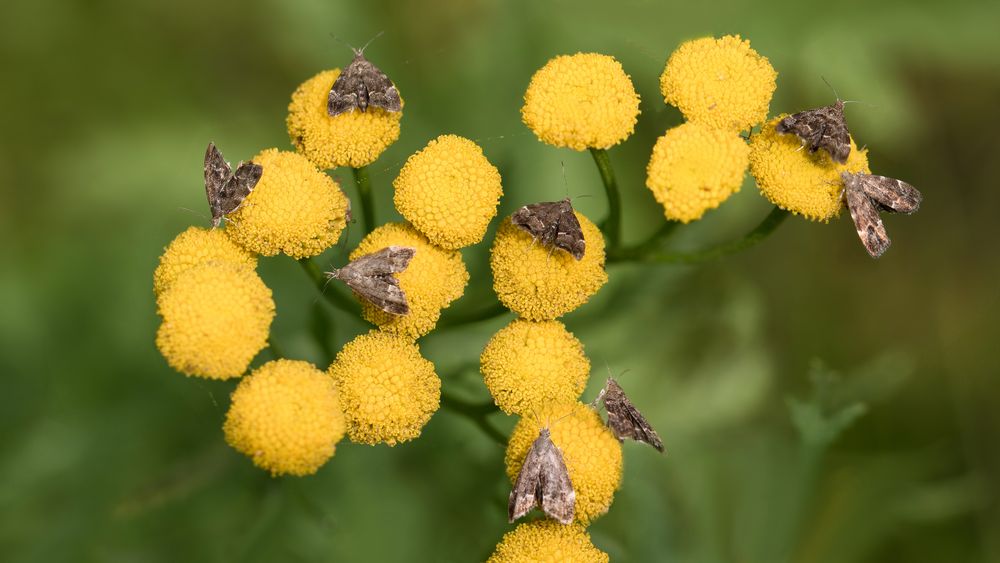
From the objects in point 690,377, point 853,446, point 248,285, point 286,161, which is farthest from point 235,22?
point 853,446

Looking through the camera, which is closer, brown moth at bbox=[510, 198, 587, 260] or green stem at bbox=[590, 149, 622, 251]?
brown moth at bbox=[510, 198, 587, 260]

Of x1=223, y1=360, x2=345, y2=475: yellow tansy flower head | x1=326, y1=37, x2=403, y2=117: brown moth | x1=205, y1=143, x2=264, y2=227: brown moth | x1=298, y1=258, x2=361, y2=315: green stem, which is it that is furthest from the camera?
x1=298, y1=258, x2=361, y2=315: green stem

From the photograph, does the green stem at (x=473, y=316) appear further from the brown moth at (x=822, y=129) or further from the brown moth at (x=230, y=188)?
the brown moth at (x=822, y=129)

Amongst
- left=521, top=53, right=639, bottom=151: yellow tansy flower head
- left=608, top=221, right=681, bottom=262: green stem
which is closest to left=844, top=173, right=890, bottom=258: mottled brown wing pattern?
left=608, top=221, right=681, bottom=262: green stem

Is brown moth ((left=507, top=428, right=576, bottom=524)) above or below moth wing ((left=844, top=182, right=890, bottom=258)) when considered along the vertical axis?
below

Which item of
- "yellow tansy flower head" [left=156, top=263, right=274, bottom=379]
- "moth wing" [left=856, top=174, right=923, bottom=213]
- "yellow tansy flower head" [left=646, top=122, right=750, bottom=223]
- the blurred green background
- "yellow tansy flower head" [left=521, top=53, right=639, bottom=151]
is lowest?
the blurred green background

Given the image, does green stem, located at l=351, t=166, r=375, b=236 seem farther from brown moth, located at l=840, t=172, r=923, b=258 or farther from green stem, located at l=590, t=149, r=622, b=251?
brown moth, located at l=840, t=172, r=923, b=258

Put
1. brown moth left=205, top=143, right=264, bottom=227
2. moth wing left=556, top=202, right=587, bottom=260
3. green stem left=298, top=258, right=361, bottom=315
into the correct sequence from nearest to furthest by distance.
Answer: moth wing left=556, top=202, right=587, bottom=260, brown moth left=205, top=143, right=264, bottom=227, green stem left=298, top=258, right=361, bottom=315
